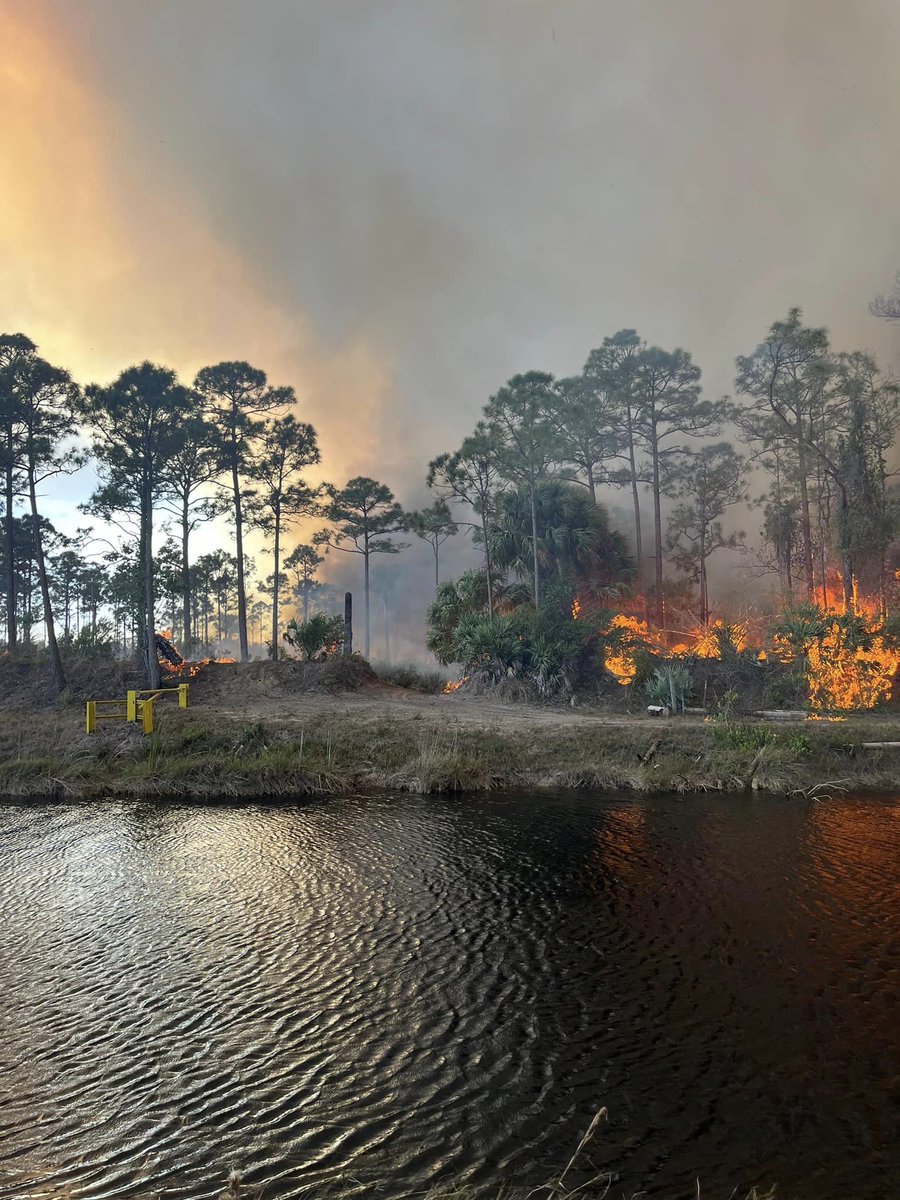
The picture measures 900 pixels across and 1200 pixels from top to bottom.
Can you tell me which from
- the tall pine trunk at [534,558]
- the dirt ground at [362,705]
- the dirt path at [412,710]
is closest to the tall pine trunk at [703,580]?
the tall pine trunk at [534,558]

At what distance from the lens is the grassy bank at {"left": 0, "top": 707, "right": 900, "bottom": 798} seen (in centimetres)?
1426

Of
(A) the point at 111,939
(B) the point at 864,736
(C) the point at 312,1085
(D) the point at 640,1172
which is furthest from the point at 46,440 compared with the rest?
(B) the point at 864,736

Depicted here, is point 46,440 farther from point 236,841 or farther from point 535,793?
point 535,793

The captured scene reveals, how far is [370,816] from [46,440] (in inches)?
977

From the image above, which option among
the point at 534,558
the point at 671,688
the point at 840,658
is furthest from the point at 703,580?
the point at 671,688

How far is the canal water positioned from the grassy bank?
415 centimetres

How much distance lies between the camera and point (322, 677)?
26922mm

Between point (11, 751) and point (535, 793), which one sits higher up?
point (11, 751)

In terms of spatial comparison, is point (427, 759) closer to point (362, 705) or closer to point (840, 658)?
point (362, 705)

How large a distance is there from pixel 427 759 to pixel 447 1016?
9.71 meters

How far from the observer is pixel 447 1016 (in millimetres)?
5297

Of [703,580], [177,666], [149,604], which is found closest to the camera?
[149,604]

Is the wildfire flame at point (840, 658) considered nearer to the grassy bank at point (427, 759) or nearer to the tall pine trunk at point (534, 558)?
the grassy bank at point (427, 759)

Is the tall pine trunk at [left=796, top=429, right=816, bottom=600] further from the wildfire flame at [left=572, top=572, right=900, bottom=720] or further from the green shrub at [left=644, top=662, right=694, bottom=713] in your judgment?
the green shrub at [left=644, top=662, right=694, bottom=713]
